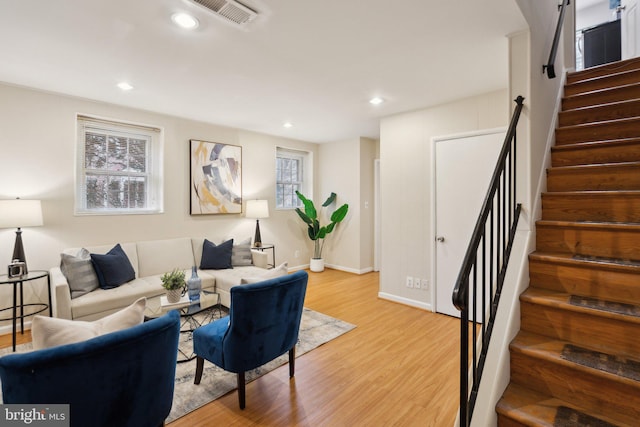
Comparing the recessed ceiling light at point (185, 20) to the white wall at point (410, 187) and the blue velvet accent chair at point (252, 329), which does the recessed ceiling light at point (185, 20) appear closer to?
the blue velvet accent chair at point (252, 329)

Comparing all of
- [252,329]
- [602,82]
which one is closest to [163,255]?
[252,329]

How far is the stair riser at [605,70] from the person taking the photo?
2.75m

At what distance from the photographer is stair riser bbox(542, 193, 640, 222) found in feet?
6.08

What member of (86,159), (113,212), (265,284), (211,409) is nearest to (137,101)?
(86,159)

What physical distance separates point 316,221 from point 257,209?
1379mm

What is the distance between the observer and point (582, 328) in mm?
1556

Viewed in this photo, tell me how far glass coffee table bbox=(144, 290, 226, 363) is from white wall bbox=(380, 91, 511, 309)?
2315 millimetres

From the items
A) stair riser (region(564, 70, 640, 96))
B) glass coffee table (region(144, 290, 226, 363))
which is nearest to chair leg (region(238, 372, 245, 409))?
glass coffee table (region(144, 290, 226, 363))

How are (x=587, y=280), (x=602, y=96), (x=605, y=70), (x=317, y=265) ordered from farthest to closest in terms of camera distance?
(x=317, y=265), (x=605, y=70), (x=602, y=96), (x=587, y=280)

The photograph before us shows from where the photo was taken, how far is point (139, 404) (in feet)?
4.44

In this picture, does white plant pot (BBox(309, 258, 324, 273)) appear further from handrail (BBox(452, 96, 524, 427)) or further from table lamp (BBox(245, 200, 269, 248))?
handrail (BBox(452, 96, 524, 427))

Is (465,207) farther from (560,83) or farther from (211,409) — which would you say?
(211,409)

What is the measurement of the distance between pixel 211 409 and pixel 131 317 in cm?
96

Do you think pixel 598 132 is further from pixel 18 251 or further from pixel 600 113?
pixel 18 251
